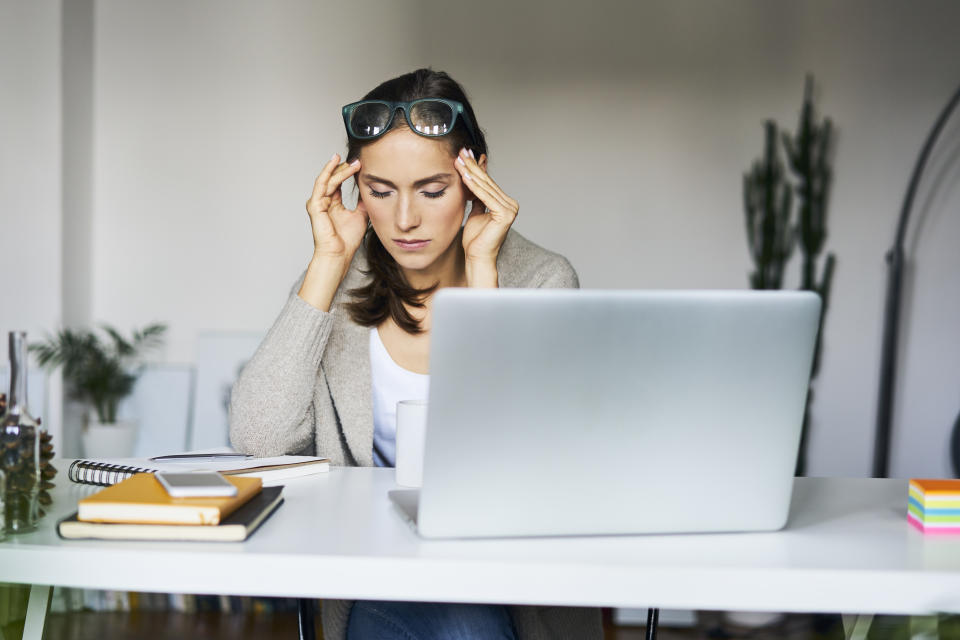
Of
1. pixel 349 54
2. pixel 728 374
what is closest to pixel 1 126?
pixel 349 54

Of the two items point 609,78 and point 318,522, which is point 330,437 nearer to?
point 318,522

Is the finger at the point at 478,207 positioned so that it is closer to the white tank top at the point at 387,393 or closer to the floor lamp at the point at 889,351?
the white tank top at the point at 387,393

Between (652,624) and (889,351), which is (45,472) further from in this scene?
(889,351)

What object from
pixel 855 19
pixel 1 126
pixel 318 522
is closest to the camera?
pixel 318 522

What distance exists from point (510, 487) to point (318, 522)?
23cm

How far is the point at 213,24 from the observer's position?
351 centimetres

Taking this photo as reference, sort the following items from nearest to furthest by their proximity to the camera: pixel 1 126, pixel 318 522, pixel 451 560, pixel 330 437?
pixel 451 560, pixel 318 522, pixel 330 437, pixel 1 126

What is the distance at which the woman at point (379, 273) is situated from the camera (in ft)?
4.43

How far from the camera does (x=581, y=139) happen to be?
3512 mm

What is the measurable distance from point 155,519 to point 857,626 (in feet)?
2.71

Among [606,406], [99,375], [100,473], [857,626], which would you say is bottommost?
[99,375]

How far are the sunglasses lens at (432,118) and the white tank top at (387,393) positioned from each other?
393mm

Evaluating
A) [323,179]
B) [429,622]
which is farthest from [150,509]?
[323,179]

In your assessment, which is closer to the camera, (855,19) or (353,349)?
(353,349)
